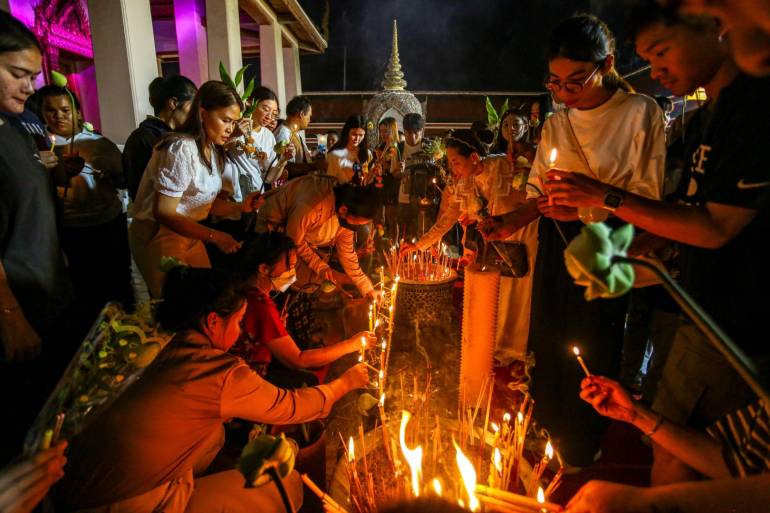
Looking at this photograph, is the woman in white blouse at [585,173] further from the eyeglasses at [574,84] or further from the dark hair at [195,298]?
the dark hair at [195,298]

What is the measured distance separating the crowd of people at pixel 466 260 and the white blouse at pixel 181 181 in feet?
0.04

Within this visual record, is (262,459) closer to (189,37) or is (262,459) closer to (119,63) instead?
(119,63)

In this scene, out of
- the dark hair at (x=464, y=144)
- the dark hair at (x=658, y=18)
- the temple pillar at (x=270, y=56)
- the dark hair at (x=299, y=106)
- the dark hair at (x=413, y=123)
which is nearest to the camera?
the dark hair at (x=658, y=18)

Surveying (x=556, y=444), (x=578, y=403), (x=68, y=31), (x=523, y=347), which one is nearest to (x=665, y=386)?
(x=578, y=403)

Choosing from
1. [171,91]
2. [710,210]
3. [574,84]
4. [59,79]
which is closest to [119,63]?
[171,91]

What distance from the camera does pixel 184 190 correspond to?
251 centimetres

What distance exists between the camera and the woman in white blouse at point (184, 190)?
244 cm

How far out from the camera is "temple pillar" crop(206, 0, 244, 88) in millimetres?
7621

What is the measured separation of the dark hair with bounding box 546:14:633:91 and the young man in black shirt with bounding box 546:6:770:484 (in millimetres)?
358

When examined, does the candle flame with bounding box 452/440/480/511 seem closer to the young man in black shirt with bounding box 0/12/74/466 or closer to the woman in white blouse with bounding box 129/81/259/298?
the young man in black shirt with bounding box 0/12/74/466

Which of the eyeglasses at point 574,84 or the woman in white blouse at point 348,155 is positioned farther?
the woman in white blouse at point 348,155

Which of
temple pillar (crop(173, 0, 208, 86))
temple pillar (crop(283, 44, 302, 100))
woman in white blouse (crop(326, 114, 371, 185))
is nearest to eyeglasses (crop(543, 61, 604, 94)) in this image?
woman in white blouse (crop(326, 114, 371, 185))

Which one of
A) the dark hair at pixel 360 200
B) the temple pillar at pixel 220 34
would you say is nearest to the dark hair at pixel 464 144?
the dark hair at pixel 360 200

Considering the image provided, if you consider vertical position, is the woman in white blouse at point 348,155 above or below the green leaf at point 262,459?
above
